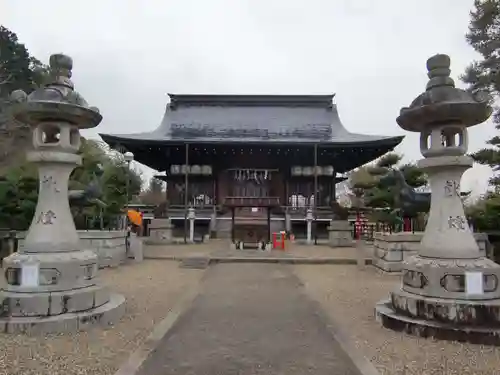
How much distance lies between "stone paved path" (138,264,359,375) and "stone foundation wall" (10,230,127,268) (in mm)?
5544

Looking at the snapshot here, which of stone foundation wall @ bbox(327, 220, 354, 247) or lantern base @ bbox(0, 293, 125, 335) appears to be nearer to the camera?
lantern base @ bbox(0, 293, 125, 335)

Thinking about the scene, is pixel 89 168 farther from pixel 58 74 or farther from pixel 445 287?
pixel 445 287

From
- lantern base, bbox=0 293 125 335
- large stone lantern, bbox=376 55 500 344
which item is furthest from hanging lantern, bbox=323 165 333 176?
lantern base, bbox=0 293 125 335

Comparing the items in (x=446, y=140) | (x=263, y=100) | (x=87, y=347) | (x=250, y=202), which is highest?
(x=263, y=100)

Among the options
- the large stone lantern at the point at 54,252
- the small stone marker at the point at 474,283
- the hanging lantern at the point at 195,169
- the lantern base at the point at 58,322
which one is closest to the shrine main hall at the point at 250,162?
the hanging lantern at the point at 195,169

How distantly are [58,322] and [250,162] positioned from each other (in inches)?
819

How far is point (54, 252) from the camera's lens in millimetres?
6074

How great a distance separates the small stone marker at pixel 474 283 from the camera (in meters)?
5.48

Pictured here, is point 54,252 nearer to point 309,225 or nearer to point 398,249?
point 398,249

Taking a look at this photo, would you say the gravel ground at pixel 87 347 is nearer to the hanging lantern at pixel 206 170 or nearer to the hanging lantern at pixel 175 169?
the hanging lantern at pixel 206 170

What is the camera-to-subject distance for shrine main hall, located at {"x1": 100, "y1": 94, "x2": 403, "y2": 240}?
23.5m

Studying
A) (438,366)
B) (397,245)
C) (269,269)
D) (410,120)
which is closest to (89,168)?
(269,269)

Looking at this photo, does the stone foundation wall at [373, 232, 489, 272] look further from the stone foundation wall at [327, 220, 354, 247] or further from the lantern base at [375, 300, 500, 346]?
the stone foundation wall at [327, 220, 354, 247]

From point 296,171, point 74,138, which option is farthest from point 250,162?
point 74,138
